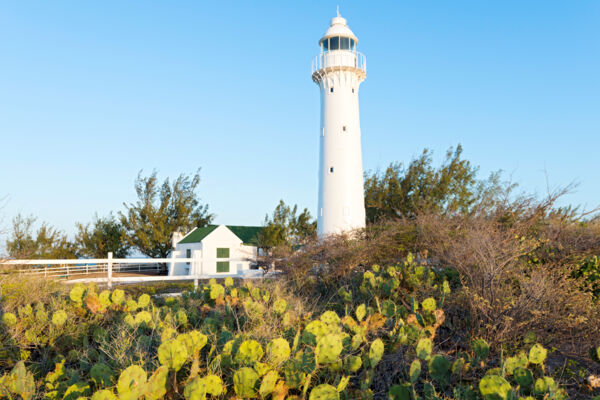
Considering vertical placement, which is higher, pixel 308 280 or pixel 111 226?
pixel 111 226

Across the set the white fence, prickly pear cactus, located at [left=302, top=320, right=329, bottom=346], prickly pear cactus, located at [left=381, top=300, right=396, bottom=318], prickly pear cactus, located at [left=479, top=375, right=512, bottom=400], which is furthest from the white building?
prickly pear cactus, located at [left=479, top=375, right=512, bottom=400]

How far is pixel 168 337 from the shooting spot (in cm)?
448

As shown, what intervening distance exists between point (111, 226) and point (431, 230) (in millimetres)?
24368

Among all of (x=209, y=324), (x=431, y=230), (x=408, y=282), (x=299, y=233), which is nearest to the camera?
(x=209, y=324)

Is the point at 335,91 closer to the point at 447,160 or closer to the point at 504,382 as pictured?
the point at 447,160

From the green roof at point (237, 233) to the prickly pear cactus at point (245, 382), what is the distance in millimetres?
20390

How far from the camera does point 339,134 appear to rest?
2048 centimetres

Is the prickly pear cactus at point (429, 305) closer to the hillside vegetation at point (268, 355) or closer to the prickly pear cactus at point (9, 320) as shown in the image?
the hillside vegetation at point (268, 355)

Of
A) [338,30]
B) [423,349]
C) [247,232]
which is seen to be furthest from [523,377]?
[247,232]

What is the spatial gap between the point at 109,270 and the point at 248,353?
32.8ft

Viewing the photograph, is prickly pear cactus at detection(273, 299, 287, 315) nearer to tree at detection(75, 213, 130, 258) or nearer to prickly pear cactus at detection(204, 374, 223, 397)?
prickly pear cactus at detection(204, 374, 223, 397)

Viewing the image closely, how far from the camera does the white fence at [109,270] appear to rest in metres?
12.4

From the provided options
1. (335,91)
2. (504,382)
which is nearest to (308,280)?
(504,382)

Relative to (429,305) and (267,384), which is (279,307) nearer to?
(429,305)
